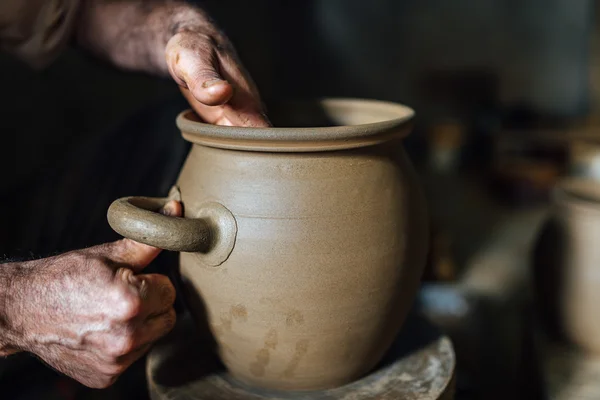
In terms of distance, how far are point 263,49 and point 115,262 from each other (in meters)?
3.04

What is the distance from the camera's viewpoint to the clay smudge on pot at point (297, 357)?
0.95 metres

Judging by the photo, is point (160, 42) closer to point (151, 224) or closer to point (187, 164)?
point (187, 164)

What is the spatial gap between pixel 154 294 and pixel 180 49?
413 mm

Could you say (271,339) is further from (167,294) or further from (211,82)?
(211,82)

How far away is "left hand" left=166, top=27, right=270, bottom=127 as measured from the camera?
3.13ft

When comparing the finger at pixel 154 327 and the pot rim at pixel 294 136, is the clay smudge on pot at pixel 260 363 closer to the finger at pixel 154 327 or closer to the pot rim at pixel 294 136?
the finger at pixel 154 327

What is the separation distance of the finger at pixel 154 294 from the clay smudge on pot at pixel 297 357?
222 mm

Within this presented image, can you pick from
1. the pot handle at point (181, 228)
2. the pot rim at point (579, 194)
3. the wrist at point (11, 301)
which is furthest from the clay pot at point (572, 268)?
the wrist at point (11, 301)

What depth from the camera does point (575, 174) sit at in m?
2.22

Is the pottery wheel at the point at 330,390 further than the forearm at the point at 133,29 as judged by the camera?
No

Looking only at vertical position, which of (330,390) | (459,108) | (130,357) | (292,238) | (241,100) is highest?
(241,100)

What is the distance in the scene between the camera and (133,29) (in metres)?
1.45

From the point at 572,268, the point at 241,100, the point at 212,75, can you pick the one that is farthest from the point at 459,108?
the point at 212,75

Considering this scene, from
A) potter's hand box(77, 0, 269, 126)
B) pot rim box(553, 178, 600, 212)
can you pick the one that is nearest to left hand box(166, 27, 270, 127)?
potter's hand box(77, 0, 269, 126)
